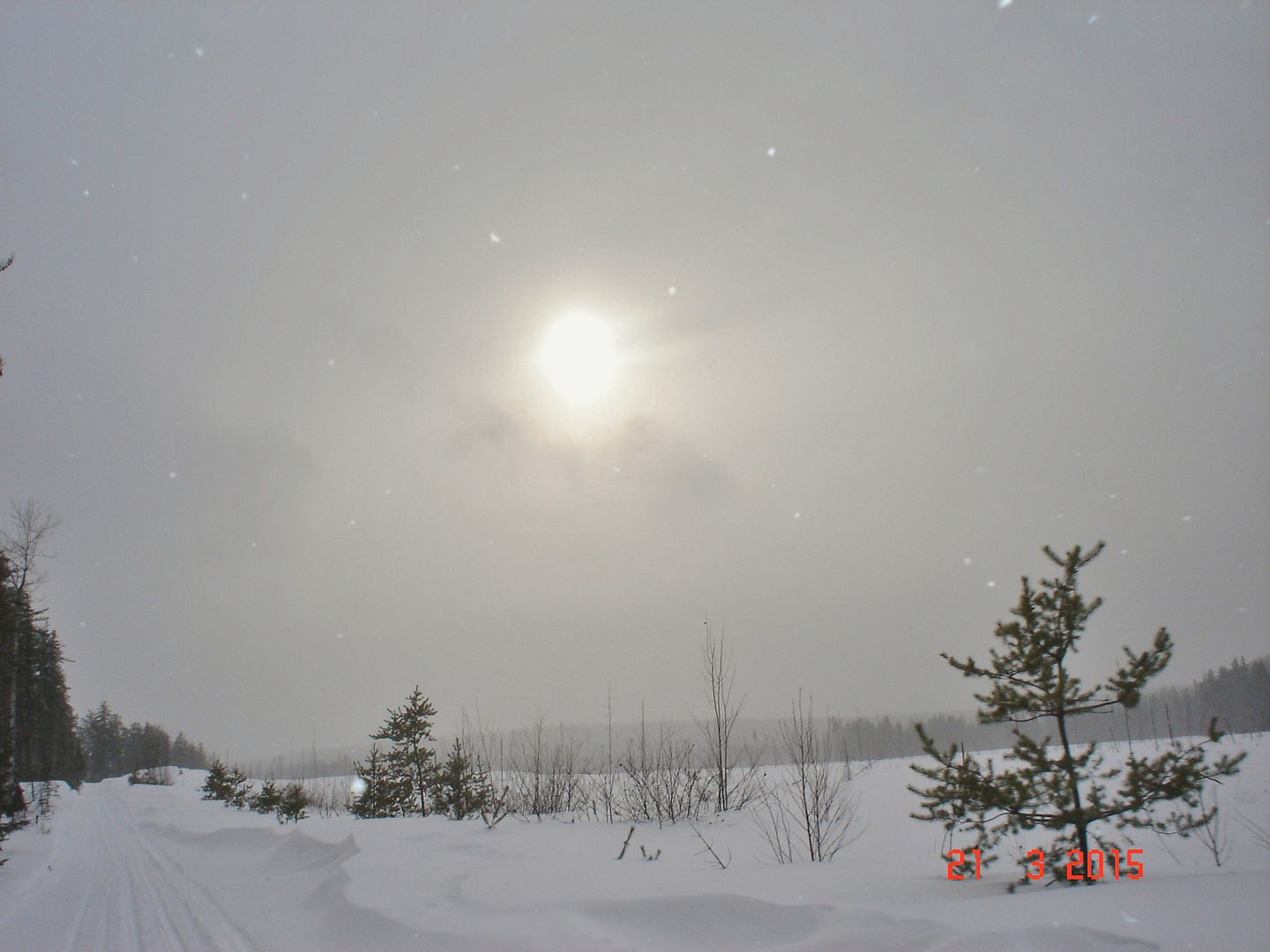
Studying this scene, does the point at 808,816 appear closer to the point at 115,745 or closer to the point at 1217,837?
the point at 1217,837

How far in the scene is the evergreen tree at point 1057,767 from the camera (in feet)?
18.5

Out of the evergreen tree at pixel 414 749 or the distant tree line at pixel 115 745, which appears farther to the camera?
the distant tree line at pixel 115 745

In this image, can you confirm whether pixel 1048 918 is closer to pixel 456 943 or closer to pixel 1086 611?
pixel 1086 611

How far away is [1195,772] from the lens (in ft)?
17.9

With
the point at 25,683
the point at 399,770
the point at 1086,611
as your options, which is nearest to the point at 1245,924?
the point at 1086,611

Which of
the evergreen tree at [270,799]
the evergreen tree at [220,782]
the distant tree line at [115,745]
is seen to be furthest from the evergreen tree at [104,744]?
the evergreen tree at [270,799]

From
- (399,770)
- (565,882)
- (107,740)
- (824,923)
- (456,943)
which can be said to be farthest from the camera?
(107,740)

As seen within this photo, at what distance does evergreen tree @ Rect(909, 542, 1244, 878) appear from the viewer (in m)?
5.63

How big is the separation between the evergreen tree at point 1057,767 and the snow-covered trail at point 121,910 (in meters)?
7.21

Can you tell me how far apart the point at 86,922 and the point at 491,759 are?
1027cm

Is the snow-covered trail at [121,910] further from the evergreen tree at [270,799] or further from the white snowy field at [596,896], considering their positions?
the evergreen tree at [270,799]

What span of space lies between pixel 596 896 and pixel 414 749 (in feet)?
47.7

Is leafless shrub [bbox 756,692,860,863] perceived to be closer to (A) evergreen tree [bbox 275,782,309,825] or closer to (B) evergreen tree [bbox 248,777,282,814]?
(A) evergreen tree [bbox 275,782,309,825]
